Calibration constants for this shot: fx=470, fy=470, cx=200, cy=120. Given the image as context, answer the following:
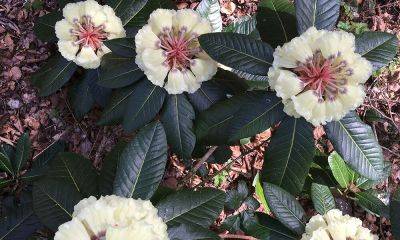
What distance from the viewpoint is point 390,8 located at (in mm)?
3158

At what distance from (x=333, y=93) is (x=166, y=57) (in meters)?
0.69

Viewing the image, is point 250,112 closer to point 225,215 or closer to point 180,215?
point 180,215

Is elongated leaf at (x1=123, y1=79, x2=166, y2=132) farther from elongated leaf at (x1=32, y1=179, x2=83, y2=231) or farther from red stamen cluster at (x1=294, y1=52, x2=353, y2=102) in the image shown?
red stamen cluster at (x1=294, y1=52, x2=353, y2=102)

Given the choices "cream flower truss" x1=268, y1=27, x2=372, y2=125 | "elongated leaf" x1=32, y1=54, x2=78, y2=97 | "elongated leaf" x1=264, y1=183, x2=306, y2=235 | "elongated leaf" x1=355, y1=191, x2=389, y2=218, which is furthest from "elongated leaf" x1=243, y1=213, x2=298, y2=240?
"elongated leaf" x1=32, y1=54, x2=78, y2=97

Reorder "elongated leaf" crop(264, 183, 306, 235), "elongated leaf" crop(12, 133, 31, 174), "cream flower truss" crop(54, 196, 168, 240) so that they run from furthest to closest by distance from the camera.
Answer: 1. "elongated leaf" crop(12, 133, 31, 174)
2. "elongated leaf" crop(264, 183, 306, 235)
3. "cream flower truss" crop(54, 196, 168, 240)

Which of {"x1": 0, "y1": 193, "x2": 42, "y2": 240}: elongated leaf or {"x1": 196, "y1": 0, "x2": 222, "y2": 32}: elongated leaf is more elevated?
{"x1": 196, "y1": 0, "x2": 222, "y2": 32}: elongated leaf

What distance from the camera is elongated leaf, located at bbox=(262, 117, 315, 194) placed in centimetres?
199

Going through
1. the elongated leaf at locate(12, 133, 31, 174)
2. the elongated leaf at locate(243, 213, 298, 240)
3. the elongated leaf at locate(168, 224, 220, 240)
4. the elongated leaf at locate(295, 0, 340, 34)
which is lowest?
the elongated leaf at locate(243, 213, 298, 240)

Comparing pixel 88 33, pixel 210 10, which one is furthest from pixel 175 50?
pixel 210 10

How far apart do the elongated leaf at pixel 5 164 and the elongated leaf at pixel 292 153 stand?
1.44 m

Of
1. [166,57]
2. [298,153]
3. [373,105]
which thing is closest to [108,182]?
[166,57]

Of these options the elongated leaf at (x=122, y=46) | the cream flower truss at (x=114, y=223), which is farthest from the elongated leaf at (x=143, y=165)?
the elongated leaf at (x=122, y=46)

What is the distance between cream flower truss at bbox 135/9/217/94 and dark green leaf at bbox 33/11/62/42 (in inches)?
31.3

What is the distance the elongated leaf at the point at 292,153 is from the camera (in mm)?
1992
